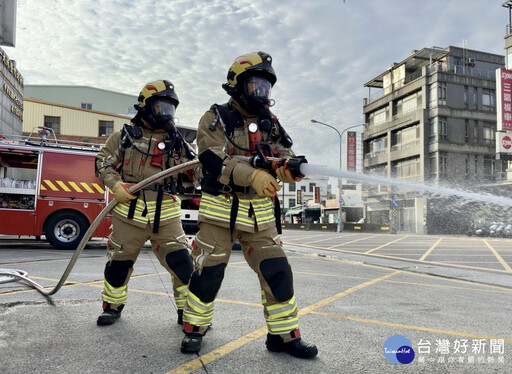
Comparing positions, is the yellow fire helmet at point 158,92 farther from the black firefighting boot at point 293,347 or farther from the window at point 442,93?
the window at point 442,93

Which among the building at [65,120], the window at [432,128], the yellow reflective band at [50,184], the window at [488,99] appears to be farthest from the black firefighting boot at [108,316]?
the window at [488,99]

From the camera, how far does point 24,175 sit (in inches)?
390

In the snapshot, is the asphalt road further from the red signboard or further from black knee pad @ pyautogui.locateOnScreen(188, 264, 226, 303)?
the red signboard

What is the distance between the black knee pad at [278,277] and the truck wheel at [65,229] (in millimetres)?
7694

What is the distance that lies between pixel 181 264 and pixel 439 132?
33254mm

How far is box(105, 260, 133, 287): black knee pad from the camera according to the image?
3268 mm

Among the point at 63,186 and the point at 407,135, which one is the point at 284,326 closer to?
the point at 63,186

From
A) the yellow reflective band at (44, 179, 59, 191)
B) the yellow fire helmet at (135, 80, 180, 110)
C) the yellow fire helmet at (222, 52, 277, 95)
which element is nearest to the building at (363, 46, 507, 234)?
the yellow reflective band at (44, 179, 59, 191)

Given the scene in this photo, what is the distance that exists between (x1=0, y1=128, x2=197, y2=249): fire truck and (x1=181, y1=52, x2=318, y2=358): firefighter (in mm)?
6921

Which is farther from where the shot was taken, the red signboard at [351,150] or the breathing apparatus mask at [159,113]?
the red signboard at [351,150]

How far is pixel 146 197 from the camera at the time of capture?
333 centimetres

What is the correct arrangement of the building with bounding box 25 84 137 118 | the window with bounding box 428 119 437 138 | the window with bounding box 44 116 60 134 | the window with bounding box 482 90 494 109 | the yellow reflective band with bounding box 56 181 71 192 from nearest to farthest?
the yellow reflective band with bounding box 56 181 71 192 → the window with bounding box 44 116 60 134 → the window with bounding box 428 119 437 138 → the window with bounding box 482 90 494 109 → the building with bounding box 25 84 137 118

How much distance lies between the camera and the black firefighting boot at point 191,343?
8.33ft

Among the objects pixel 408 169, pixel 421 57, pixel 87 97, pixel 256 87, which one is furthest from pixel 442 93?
pixel 256 87
